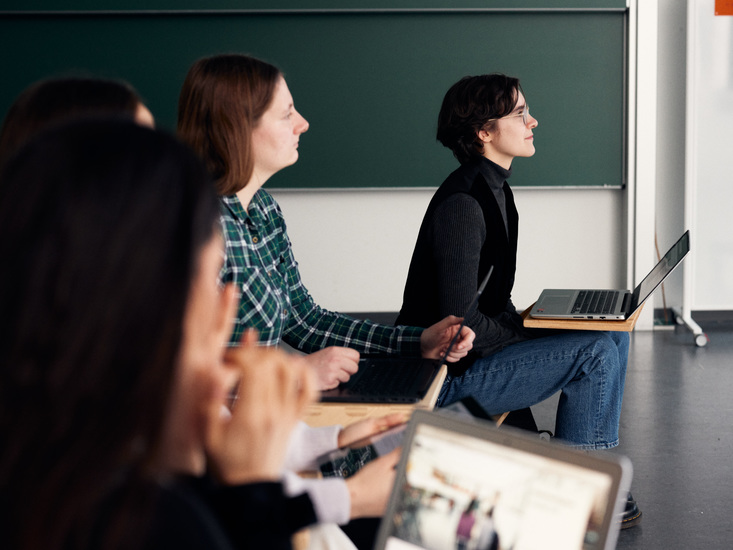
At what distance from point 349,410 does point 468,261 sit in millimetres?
846

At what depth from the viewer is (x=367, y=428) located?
1155 mm

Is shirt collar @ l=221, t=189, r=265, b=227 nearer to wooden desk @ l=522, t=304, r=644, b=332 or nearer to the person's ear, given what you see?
wooden desk @ l=522, t=304, r=644, b=332

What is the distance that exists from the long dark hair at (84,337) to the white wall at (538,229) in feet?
14.2

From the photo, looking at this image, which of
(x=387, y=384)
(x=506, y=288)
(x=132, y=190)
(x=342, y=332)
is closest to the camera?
(x=132, y=190)

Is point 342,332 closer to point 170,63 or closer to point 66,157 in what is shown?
point 66,157

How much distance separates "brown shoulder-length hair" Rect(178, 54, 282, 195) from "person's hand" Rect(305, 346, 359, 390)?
0.40 meters

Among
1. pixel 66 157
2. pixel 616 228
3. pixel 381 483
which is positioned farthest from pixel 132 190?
pixel 616 228

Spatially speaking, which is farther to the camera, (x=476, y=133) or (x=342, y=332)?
(x=476, y=133)

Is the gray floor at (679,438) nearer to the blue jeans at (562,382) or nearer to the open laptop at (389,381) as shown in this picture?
the blue jeans at (562,382)

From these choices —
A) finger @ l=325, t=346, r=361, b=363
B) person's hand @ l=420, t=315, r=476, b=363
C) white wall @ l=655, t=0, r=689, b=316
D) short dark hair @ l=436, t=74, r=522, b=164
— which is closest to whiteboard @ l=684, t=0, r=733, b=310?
white wall @ l=655, t=0, r=689, b=316

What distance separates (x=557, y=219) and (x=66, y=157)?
14.8 ft

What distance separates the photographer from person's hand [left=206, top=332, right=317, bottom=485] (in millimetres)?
667

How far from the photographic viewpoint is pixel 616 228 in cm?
488

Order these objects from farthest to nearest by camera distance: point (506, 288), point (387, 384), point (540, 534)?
point (506, 288) < point (387, 384) < point (540, 534)
